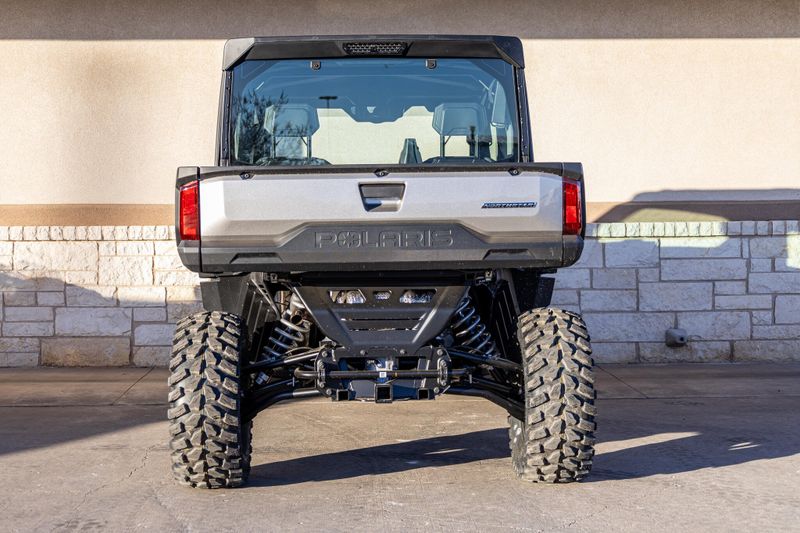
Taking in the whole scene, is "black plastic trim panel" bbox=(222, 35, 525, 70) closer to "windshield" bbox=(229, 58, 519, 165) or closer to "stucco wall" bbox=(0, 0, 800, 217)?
"windshield" bbox=(229, 58, 519, 165)

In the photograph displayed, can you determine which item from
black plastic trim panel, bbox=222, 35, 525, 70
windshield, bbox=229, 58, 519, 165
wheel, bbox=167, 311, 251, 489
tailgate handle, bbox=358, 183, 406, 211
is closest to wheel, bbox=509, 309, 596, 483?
tailgate handle, bbox=358, 183, 406, 211

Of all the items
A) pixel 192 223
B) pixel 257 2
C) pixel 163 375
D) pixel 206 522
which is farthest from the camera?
pixel 257 2

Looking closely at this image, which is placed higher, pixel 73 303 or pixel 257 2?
pixel 257 2

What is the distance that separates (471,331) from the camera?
6.55 meters

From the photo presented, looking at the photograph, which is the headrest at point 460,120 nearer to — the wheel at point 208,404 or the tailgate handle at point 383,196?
the tailgate handle at point 383,196

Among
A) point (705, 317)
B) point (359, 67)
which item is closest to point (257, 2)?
point (359, 67)

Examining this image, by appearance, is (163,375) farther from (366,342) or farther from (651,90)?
(651,90)

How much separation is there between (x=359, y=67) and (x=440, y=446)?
252cm

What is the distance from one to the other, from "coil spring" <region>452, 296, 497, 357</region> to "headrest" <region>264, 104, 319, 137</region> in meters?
1.42

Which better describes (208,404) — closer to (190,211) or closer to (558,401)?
(190,211)

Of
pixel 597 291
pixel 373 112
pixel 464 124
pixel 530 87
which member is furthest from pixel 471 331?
pixel 530 87

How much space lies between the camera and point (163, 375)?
10.3 meters

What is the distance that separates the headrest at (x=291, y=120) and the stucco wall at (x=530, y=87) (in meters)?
4.55

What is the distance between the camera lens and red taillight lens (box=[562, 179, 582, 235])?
592 centimetres
